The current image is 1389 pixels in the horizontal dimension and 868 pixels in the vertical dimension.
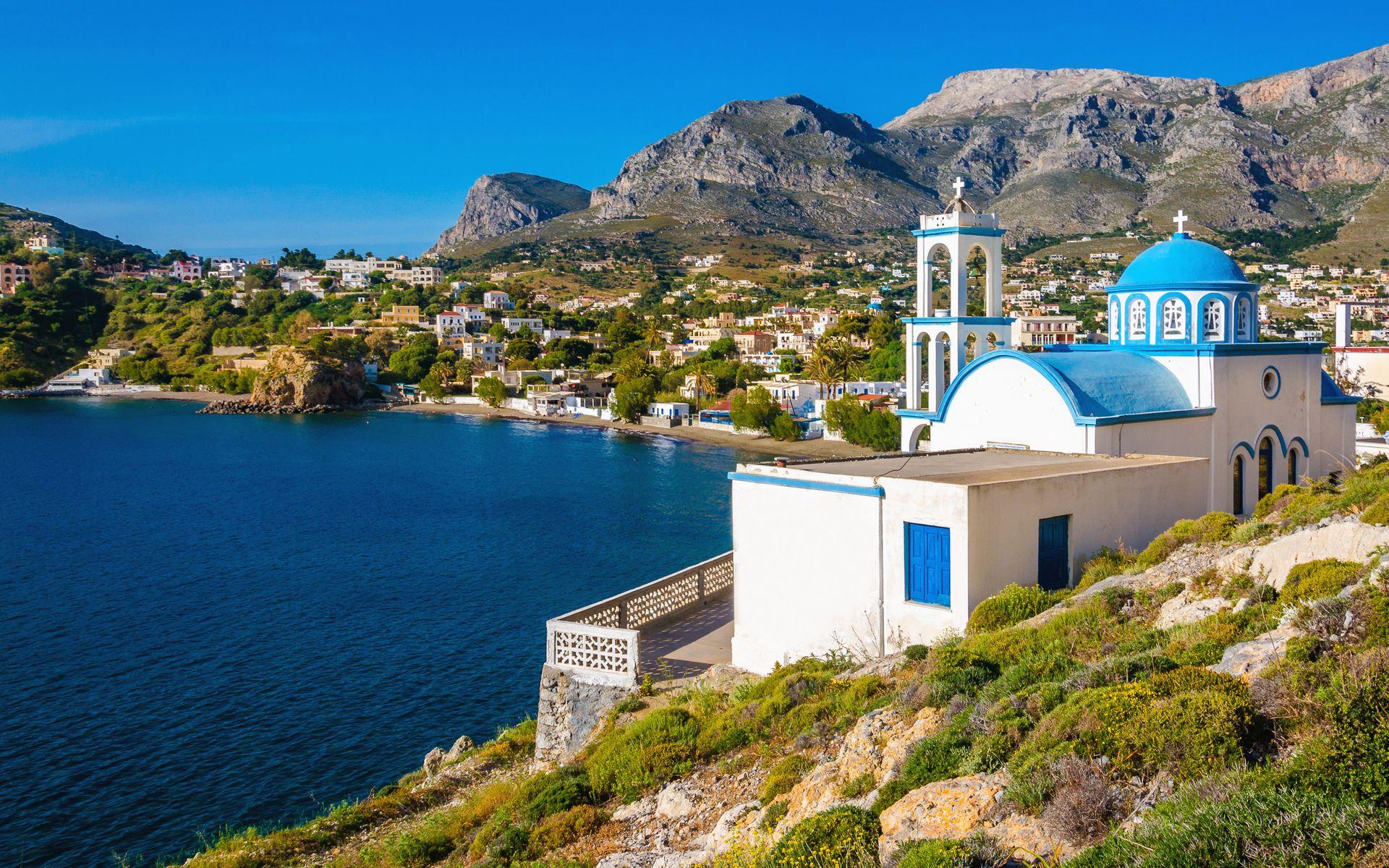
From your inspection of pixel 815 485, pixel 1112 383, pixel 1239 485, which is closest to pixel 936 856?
pixel 815 485

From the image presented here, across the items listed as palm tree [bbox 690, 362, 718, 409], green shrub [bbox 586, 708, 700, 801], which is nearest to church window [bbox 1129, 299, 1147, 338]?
green shrub [bbox 586, 708, 700, 801]

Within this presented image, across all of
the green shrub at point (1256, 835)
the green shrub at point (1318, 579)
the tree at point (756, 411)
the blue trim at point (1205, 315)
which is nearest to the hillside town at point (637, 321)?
the tree at point (756, 411)

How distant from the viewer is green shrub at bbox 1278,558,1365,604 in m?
7.45

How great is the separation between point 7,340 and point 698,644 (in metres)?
116

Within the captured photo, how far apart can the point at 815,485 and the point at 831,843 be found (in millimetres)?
7020

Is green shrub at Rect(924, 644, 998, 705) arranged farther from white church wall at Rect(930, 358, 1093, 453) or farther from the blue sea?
the blue sea

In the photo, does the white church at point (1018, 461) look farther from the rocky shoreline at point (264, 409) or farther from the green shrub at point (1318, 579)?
the rocky shoreline at point (264, 409)

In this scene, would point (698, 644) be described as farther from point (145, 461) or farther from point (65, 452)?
point (65, 452)

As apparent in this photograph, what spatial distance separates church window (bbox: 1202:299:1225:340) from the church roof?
143cm

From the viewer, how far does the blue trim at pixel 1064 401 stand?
15336 millimetres

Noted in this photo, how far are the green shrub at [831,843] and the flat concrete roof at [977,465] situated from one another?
6.11 meters

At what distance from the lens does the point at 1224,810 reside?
4.32 metres

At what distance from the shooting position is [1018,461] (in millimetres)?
14547

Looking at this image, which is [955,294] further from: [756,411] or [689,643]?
[756,411]
